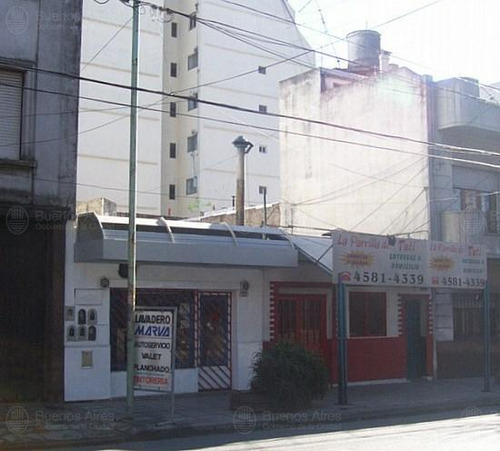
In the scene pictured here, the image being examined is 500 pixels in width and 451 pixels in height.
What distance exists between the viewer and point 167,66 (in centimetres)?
4716

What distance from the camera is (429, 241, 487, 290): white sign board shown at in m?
19.3

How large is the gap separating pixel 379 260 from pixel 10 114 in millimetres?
8644

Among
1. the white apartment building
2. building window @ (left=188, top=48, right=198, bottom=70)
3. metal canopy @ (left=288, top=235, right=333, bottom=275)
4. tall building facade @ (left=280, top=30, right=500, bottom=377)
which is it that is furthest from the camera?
building window @ (left=188, top=48, right=198, bottom=70)

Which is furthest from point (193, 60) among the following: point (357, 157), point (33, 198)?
point (33, 198)

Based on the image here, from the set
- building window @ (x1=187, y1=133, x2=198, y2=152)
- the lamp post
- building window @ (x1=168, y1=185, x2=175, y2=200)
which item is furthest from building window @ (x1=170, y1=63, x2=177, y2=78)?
the lamp post

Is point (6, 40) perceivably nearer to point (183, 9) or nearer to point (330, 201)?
point (330, 201)

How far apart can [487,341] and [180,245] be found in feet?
27.2

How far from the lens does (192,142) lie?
4678 cm

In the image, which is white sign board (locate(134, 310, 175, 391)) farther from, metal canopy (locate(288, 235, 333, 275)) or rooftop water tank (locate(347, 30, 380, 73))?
rooftop water tank (locate(347, 30, 380, 73))

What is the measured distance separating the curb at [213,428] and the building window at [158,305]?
3.94 meters

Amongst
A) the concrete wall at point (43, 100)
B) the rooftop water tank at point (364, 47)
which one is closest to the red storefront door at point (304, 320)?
the concrete wall at point (43, 100)

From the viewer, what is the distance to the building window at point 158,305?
667 inches

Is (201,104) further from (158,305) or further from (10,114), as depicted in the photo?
(10,114)

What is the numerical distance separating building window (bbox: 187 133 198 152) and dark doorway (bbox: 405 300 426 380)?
2590 centimetres
